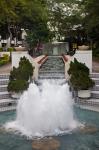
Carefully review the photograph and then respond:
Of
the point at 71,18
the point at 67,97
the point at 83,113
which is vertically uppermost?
the point at 71,18

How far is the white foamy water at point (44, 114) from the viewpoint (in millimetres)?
10367

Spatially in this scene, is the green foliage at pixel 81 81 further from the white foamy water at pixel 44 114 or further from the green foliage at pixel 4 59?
the green foliage at pixel 4 59

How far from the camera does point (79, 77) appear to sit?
1406 cm

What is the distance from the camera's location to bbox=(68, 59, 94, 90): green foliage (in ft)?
45.7

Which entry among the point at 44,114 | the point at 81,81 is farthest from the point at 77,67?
the point at 44,114

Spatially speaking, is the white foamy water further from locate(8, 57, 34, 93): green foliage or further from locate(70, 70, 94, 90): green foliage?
locate(70, 70, 94, 90): green foliage

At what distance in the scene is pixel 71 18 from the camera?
42.2 metres

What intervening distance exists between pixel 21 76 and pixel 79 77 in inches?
94.8

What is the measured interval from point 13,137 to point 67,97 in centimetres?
241

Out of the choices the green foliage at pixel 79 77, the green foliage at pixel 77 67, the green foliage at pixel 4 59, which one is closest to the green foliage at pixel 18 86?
the green foliage at pixel 79 77

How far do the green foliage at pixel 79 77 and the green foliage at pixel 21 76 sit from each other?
6.05ft

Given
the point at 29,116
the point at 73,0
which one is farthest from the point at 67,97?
the point at 73,0

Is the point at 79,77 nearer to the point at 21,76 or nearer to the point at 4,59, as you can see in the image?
the point at 21,76

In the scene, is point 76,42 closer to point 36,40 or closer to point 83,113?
point 36,40
